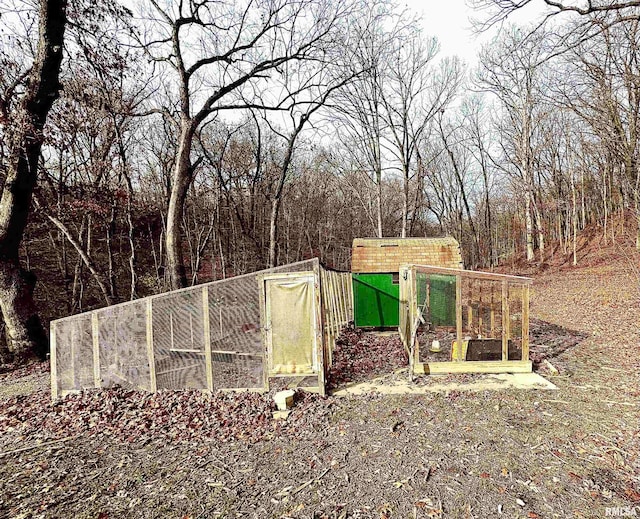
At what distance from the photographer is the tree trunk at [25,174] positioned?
8555 mm

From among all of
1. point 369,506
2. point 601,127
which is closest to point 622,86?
point 601,127

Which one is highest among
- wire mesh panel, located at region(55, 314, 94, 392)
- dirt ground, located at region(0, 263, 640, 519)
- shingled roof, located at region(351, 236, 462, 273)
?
shingled roof, located at region(351, 236, 462, 273)

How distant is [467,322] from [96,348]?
24.7ft

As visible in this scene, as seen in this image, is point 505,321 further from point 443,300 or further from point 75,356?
point 75,356

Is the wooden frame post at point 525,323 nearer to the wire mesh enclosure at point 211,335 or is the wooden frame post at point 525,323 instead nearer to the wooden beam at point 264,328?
the wire mesh enclosure at point 211,335

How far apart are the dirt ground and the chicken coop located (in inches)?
205

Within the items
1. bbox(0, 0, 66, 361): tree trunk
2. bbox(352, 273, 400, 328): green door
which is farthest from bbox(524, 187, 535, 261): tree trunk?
bbox(0, 0, 66, 361): tree trunk

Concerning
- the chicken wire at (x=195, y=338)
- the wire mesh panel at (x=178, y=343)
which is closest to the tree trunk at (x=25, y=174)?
the chicken wire at (x=195, y=338)

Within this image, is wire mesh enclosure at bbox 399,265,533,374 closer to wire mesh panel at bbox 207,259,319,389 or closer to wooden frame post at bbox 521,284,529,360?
wooden frame post at bbox 521,284,529,360

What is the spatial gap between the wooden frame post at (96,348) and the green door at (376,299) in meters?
6.95

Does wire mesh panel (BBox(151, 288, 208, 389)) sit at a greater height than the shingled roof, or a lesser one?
lesser

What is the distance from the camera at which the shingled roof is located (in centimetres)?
1165

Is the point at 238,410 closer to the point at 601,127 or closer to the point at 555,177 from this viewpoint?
the point at 601,127

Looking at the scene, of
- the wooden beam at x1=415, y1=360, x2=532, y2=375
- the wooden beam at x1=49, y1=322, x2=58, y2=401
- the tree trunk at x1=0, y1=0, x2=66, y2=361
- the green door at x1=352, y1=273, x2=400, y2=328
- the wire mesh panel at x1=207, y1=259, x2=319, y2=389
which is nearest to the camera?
the wire mesh panel at x1=207, y1=259, x2=319, y2=389
